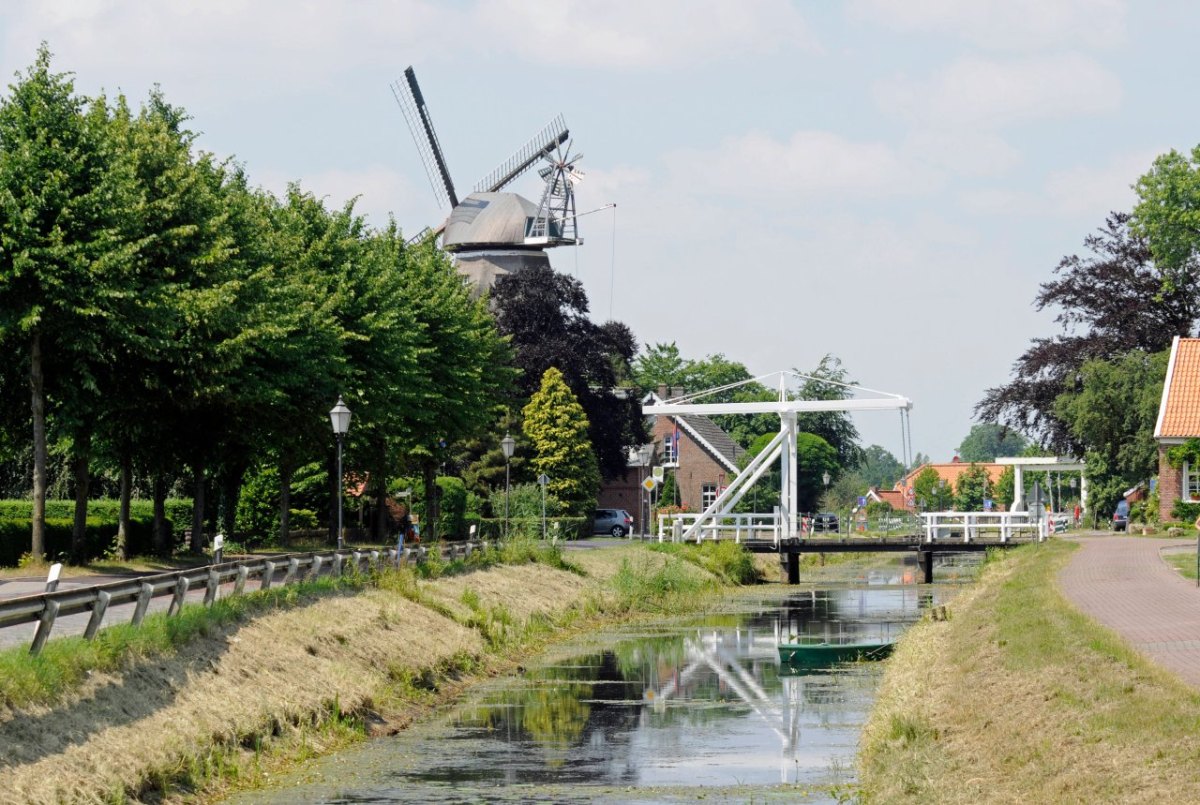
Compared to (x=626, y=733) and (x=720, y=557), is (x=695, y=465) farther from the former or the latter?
(x=626, y=733)

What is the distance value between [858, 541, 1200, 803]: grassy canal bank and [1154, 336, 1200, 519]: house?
3178cm

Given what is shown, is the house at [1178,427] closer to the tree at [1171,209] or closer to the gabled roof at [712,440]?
the tree at [1171,209]

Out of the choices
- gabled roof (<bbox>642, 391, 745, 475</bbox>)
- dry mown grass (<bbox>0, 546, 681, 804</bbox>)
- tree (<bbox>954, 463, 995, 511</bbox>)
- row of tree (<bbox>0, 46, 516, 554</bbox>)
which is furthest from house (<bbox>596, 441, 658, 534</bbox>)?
dry mown grass (<bbox>0, 546, 681, 804</bbox>)

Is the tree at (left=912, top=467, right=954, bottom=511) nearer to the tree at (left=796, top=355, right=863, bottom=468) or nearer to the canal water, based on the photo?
the tree at (left=796, top=355, right=863, bottom=468)

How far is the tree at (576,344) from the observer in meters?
81.1

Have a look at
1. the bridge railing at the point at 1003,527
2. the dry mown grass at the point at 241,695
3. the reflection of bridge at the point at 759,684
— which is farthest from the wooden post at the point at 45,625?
the bridge railing at the point at 1003,527

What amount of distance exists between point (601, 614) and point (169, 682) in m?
22.8

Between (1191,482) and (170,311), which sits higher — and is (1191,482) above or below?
below

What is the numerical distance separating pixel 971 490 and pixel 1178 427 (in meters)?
95.1

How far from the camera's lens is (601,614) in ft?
132

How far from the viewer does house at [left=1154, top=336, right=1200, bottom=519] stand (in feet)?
179

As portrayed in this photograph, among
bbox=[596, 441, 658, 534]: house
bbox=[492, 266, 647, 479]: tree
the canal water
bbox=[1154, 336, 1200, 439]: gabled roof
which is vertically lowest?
the canal water

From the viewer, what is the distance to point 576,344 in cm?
8212

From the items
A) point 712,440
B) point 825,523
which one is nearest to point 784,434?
point 825,523
